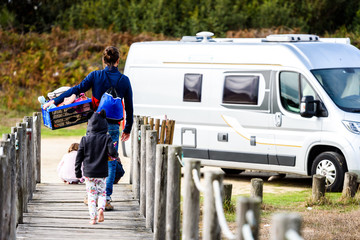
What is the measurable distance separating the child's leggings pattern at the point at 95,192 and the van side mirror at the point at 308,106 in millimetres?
Answer: 4999

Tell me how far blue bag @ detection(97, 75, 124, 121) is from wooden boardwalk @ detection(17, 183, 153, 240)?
1.23 m

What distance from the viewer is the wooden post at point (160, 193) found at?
7.66m

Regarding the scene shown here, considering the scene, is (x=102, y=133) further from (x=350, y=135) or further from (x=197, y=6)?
(x=197, y=6)

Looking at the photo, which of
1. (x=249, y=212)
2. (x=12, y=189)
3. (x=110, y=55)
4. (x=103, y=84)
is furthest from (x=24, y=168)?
(x=249, y=212)

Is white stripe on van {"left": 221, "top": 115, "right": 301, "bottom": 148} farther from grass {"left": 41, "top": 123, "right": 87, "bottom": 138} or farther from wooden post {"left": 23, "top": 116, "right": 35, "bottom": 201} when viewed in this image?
grass {"left": 41, "top": 123, "right": 87, "bottom": 138}

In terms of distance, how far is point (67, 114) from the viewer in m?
9.47

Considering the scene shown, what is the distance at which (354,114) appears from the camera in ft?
41.7

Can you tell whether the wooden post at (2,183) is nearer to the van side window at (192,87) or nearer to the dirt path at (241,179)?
the dirt path at (241,179)

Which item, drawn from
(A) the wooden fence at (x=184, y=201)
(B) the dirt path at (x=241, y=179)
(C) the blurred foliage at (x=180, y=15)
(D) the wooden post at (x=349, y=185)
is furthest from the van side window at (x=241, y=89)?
(C) the blurred foliage at (x=180, y=15)

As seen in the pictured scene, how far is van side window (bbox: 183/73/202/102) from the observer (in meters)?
14.2

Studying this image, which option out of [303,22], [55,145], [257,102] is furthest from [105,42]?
[257,102]

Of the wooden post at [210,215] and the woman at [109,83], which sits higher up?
the woman at [109,83]

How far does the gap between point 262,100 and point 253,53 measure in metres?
0.88

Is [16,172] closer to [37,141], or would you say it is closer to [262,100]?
[37,141]
